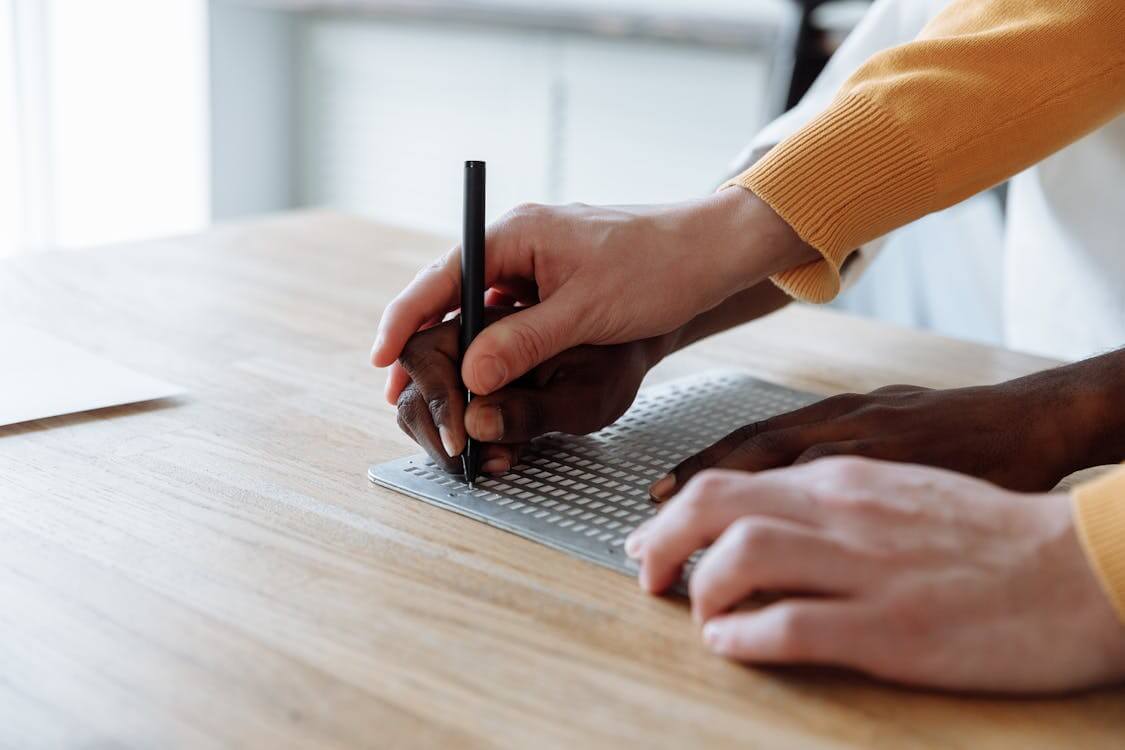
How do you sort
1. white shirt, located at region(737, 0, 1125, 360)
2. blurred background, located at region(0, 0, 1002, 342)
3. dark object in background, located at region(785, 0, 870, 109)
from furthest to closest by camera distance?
1. blurred background, located at region(0, 0, 1002, 342)
2. dark object in background, located at region(785, 0, 870, 109)
3. white shirt, located at region(737, 0, 1125, 360)

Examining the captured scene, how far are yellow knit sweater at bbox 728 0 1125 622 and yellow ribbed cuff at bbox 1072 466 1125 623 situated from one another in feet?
1.12

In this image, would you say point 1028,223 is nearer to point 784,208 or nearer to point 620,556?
point 784,208

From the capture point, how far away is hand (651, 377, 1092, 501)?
660mm

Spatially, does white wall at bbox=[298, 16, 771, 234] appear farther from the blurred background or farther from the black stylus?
the black stylus

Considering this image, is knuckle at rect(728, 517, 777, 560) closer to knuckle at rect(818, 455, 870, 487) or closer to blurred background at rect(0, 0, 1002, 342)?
knuckle at rect(818, 455, 870, 487)

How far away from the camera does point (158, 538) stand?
1.97ft

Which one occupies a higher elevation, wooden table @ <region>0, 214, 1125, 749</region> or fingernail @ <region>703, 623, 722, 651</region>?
fingernail @ <region>703, 623, 722, 651</region>

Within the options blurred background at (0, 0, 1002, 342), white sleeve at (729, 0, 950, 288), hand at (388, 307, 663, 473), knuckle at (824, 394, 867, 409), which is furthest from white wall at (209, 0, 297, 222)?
Result: knuckle at (824, 394, 867, 409)

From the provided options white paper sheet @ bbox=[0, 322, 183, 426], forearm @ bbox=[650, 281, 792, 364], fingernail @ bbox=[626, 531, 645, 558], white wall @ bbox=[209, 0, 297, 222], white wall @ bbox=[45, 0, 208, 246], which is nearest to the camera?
fingernail @ bbox=[626, 531, 645, 558]

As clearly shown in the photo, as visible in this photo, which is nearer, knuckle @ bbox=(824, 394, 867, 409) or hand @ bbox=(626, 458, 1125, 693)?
hand @ bbox=(626, 458, 1125, 693)

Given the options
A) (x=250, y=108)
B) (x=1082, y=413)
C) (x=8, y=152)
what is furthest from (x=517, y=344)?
(x=250, y=108)

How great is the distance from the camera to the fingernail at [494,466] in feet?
2.29

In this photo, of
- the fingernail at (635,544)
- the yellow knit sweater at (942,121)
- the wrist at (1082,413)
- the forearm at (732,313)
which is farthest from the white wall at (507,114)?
the fingernail at (635,544)

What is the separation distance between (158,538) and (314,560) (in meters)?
0.09
